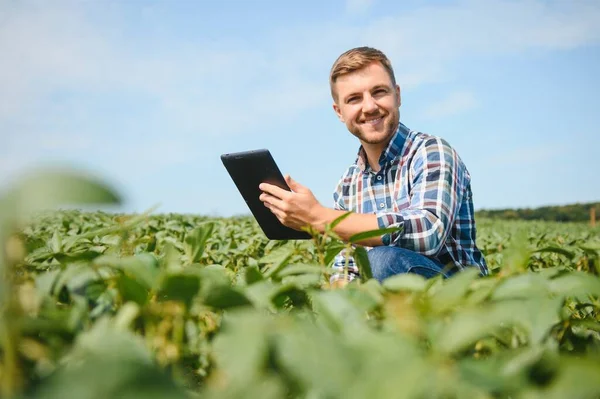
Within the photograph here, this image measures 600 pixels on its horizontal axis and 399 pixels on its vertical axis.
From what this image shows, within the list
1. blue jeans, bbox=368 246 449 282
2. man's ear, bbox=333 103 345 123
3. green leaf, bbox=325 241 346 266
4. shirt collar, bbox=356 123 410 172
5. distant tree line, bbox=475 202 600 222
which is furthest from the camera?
distant tree line, bbox=475 202 600 222

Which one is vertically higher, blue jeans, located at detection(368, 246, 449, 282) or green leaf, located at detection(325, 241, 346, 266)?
green leaf, located at detection(325, 241, 346, 266)

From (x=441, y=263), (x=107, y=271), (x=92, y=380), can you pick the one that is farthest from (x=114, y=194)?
(x=441, y=263)

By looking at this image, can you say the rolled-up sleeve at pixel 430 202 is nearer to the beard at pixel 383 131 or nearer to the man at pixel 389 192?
the man at pixel 389 192

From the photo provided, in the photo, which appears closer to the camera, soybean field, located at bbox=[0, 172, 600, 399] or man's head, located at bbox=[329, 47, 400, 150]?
soybean field, located at bbox=[0, 172, 600, 399]

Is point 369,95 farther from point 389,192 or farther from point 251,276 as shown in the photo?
point 251,276

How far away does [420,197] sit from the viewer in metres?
2.64

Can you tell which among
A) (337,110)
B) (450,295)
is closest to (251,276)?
(450,295)

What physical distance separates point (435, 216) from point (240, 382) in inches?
79.6

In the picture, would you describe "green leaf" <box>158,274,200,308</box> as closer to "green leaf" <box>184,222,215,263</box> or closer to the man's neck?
"green leaf" <box>184,222,215,263</box>

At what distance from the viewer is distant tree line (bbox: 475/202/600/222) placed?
31.0 meters

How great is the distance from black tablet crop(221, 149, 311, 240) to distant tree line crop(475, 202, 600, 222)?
29695 millimetres

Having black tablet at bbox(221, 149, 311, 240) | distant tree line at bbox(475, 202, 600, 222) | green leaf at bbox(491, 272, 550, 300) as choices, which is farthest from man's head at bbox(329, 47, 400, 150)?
distant tree line at bbox(475, 202, 600, 222)

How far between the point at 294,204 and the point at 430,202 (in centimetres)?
64

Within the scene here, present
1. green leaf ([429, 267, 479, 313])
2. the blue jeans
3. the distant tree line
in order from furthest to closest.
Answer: the distant tree line < the blue jeans < green leaf ([429, 267, 479, 313])
